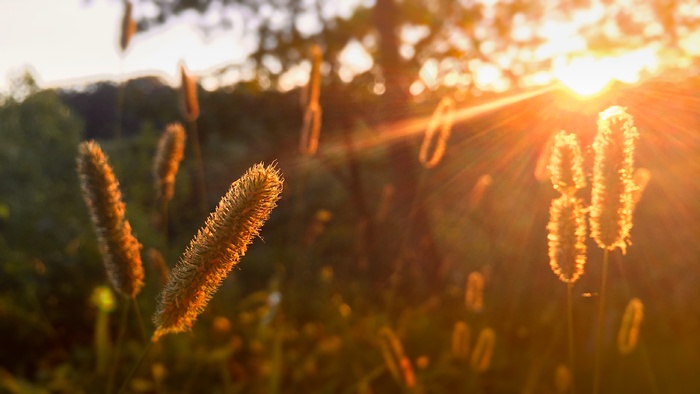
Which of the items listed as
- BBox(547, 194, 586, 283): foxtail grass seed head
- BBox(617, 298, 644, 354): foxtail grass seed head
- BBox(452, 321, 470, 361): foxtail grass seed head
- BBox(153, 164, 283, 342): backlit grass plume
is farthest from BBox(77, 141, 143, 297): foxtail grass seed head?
BBox(452, 321, 470, 361): foxtail grass seed head

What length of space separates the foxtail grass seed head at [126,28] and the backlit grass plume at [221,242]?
2.34 m

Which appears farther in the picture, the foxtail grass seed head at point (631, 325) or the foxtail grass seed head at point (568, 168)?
the foxtail grass seed head at point (631, 325)

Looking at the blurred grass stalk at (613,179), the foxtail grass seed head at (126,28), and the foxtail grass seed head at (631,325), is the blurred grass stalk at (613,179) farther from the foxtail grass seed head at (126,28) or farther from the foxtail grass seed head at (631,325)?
the foxtail grass seed head at (126,28)

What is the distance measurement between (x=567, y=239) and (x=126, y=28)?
270 centimetres

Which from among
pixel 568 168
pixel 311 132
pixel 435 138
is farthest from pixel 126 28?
pixel 568 168

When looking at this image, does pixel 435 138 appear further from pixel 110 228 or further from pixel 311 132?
pixel 110 228

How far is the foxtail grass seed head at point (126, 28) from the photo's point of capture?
313 centimetres

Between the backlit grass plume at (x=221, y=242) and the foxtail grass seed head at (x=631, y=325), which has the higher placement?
the backlit grass plume at (x=221, y=242)

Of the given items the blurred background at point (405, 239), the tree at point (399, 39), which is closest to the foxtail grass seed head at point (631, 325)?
the blurred background at point (405, 239)

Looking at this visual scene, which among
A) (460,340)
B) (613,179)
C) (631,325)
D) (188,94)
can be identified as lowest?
(460,340)

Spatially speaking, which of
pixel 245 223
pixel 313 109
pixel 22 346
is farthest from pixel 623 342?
pixel 22 346

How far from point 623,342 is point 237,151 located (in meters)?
12.3

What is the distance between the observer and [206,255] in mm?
1034

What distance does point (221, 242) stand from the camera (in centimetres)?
102
